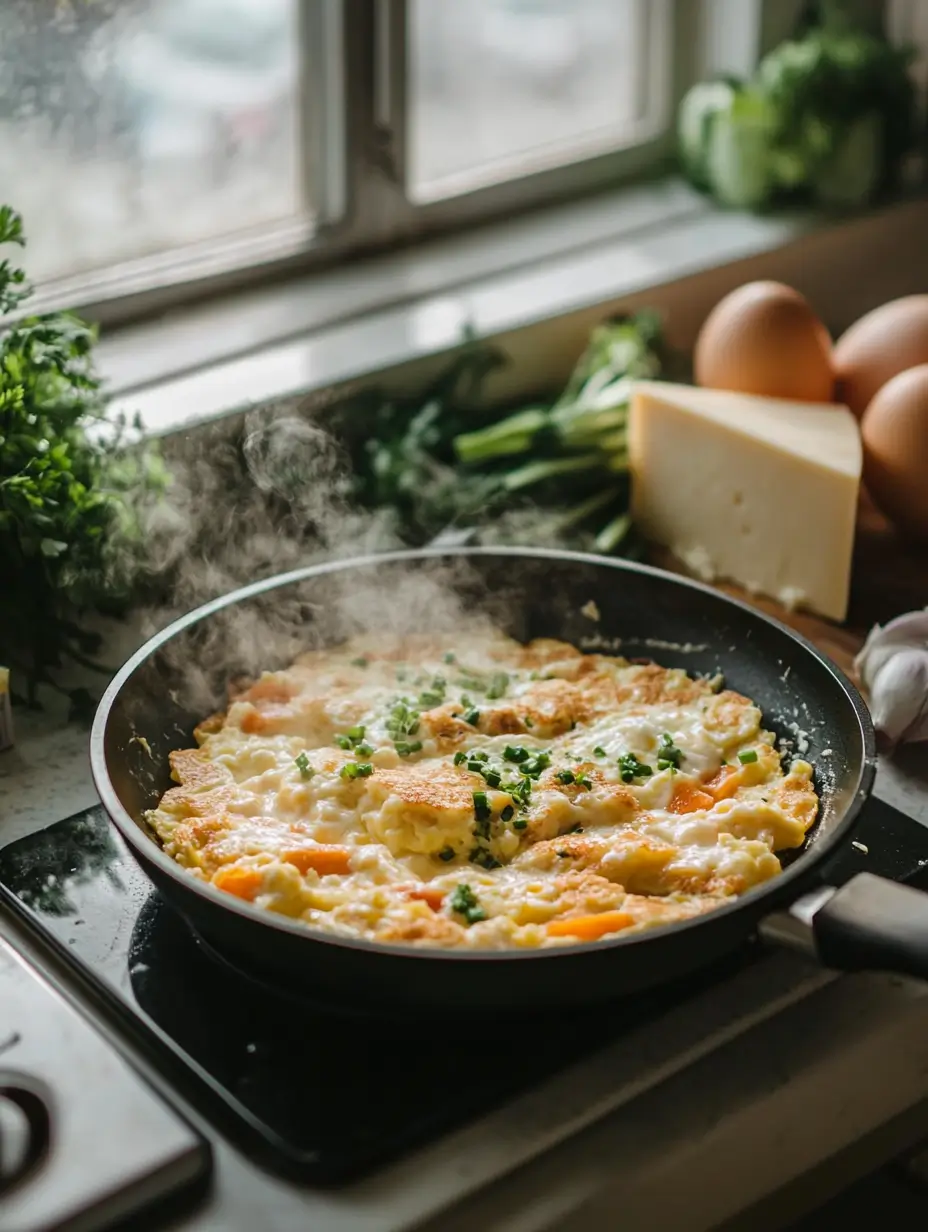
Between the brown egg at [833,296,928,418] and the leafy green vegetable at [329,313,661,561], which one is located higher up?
the brown egg at [833,296,928,418]

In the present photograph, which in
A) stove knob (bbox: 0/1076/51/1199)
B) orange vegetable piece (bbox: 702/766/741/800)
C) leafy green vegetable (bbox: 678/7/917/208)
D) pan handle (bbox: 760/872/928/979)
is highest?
leafy green vegetable (bbox: 678/7/917/208)

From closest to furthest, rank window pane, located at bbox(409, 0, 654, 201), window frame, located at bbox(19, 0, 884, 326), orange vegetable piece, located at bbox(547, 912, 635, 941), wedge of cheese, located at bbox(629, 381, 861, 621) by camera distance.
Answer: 1. orange vegetable piece, located at bbox(547, 912, 635, 941)
2. wedge of cheese, located at bbox(629, 381, 861, 621)
3. window frame, located at bbox(19, 0, 884, 326)
4. window pane, located at bbox(409, 0, 654, 201)

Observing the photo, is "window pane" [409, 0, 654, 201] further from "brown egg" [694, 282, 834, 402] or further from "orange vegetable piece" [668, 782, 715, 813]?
"orange vegetable piece" [668, 782, 715, 813]

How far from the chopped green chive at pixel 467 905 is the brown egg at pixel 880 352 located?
1118mm

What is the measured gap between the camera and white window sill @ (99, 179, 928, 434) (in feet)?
6.88

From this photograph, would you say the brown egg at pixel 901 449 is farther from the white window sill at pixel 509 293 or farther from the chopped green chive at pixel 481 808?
the chopped green chive at pixel 481 808

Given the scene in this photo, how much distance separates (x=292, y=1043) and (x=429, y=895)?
0.17 meters

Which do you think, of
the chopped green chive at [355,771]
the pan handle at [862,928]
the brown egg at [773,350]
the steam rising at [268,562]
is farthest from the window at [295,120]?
the pan handle at [862,928]

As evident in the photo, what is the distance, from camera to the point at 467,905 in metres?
1.26

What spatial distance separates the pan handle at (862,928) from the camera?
113 centimetres

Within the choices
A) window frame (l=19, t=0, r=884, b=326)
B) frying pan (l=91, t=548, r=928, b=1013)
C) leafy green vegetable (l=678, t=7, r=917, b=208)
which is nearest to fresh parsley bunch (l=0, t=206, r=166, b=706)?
frying pan (l=91, t=548, r=928, b=1013)

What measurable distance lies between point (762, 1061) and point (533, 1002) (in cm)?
24

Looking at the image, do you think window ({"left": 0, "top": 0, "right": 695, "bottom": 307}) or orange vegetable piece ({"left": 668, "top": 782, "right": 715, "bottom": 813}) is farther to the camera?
window ({"left": 0, "top": 0, "right": 695, "bottom": 307})

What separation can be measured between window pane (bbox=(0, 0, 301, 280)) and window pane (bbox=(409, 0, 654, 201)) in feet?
0.81
